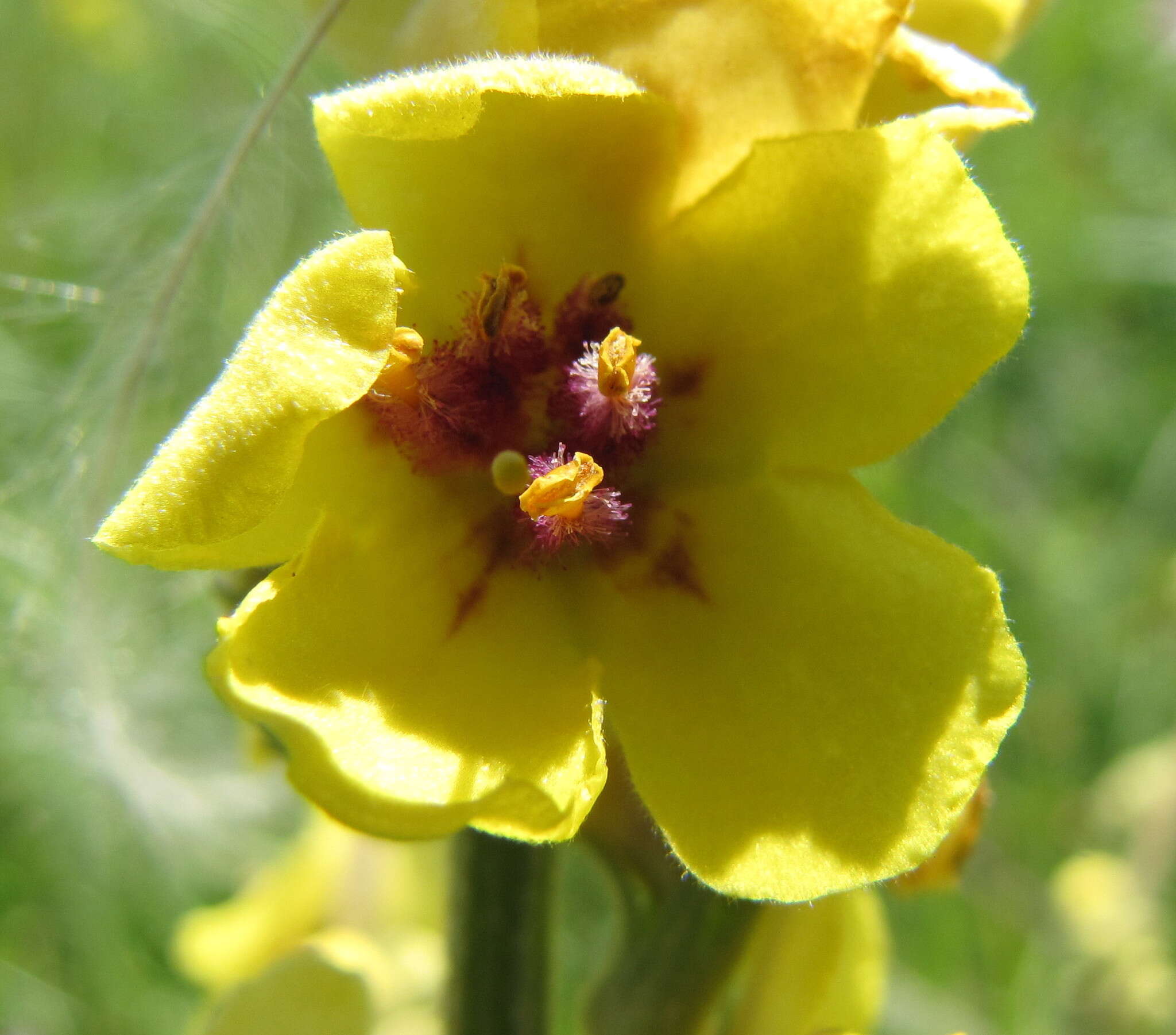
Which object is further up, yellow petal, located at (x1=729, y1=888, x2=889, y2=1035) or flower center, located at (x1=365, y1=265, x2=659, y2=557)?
flower center, located at (x1=365, y1=265, x2=659, y2=557)

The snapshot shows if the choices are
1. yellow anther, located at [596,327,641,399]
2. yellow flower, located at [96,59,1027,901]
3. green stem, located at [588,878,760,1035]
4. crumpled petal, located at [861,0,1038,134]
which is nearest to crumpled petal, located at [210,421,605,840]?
yellow flower, located at [96,59,1027,901]

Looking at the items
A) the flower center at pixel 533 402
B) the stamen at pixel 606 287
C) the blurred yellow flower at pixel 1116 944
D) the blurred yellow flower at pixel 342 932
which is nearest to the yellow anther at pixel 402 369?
the flower center at pixel 533 402

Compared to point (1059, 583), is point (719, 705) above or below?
above

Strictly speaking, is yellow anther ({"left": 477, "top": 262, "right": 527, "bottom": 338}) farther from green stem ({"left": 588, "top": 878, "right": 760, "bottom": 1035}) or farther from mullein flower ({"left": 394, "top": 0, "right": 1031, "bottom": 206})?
green stem ({"left": 588, "top": 878, "right": 760, "bottom": 1035})

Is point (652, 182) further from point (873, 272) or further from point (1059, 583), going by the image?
point (1059, 583)

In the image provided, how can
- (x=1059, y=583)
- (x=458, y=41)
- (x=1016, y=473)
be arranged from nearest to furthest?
1. (x=458, y=41)
2. (x=1059, y=583)
3. (x=1016, y=473)

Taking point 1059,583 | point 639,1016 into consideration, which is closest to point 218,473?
point 639,1016

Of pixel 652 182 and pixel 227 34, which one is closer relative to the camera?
pixel 652 182
